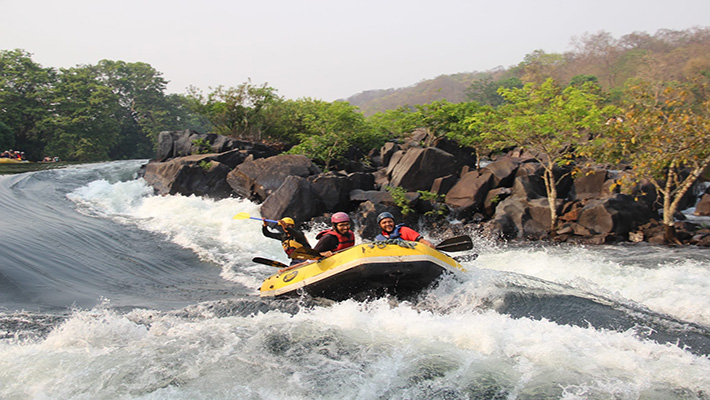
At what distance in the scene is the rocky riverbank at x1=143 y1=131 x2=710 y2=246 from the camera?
1089 cm

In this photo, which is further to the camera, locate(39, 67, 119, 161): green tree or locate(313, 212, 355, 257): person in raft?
locate(39, 67, 119, 161): green tree

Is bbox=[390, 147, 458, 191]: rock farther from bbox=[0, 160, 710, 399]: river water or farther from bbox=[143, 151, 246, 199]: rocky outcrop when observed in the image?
bbox=[143, 151, 246, 199]: rocky outcrop

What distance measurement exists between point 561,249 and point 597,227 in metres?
1.42

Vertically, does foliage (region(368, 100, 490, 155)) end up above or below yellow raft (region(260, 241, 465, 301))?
above

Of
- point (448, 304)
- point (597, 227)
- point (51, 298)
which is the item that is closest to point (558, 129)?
point (597, 227)

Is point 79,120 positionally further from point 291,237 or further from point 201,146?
point 291,237

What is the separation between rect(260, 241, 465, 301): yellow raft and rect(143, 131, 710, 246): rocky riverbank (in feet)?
18.7

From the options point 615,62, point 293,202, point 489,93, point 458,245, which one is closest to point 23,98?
point 293,202

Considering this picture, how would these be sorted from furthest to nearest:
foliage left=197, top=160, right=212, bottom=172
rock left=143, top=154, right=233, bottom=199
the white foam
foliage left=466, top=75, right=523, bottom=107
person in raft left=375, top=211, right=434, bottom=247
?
foliage left=466, top=75, right=523, bottom=107
foliage left=197, top=160, right=212, bottom=172
rock left=143, top=154, right=233, bottom=199
person in raft left=375, top=211, right=434, bottom=247
the white foam

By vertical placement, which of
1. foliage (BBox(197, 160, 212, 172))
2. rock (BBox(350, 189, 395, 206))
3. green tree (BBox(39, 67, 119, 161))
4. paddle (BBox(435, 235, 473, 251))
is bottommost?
rock (BBox(350, 189, 395, 206))

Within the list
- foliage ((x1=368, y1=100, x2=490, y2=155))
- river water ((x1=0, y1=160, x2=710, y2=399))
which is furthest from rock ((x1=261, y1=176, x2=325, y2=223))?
foliage ((x1=368, y1=100, x2=490, y2=155))

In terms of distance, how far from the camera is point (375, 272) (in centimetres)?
535

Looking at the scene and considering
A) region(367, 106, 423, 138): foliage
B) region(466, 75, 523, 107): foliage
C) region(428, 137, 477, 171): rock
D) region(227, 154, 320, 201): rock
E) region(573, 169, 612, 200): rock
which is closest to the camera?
region(573, 169, 612, 200): rock

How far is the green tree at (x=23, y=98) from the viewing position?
2922cm
